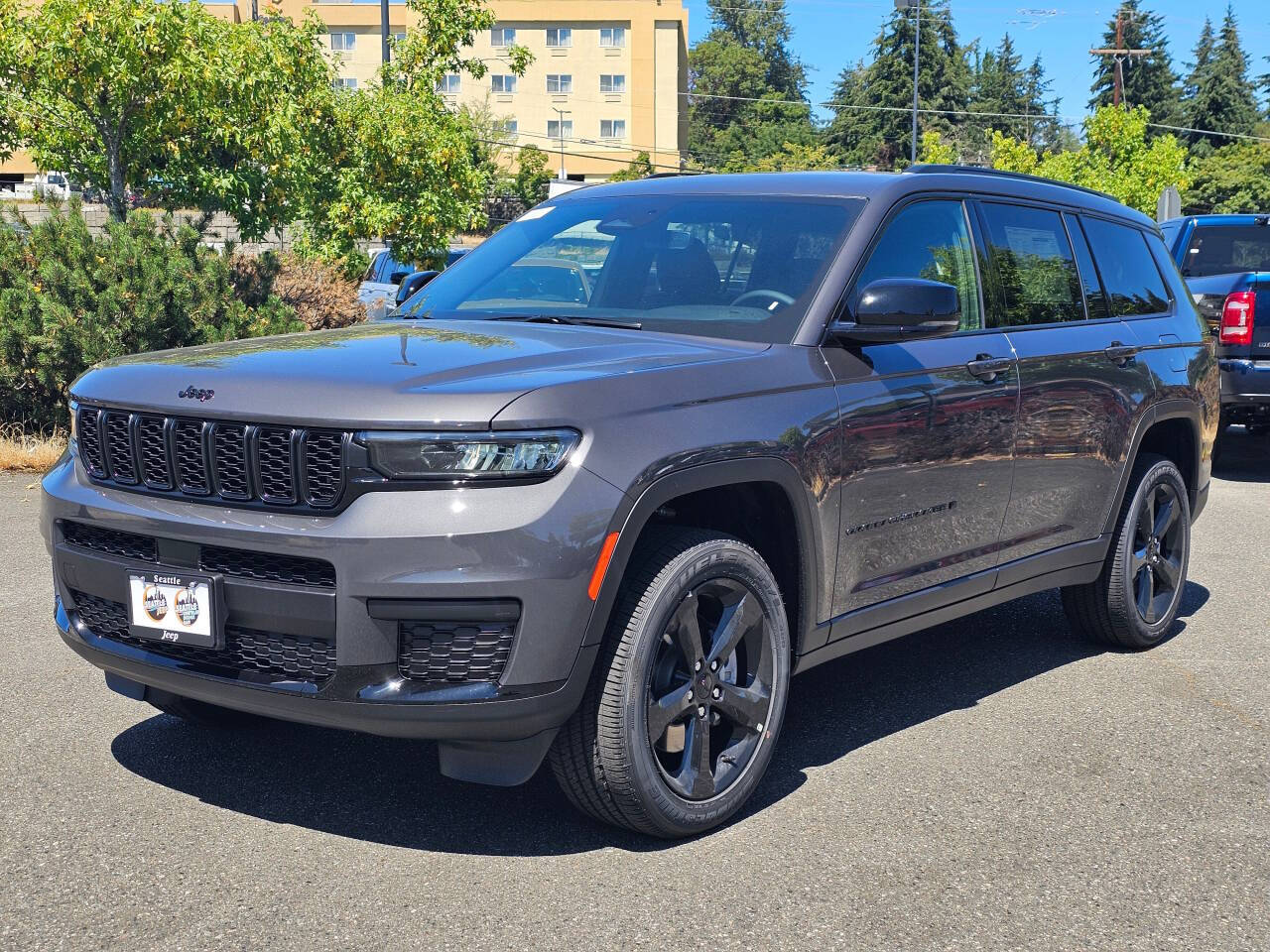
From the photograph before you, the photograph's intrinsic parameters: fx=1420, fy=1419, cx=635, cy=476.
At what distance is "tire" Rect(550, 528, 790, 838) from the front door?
430 mm

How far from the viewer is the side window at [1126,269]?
19.4 ft

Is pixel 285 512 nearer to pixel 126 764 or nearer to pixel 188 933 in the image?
pixel 188 933

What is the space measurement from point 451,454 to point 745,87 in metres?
117

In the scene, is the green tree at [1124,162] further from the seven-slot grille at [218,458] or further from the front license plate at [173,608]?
the front license plate at [173,608]

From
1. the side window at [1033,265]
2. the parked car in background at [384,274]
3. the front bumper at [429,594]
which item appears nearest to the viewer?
the front bumper at [429,594]

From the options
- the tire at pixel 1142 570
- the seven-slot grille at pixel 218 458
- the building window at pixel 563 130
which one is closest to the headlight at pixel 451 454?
the seven-slot grille at pixel 218 458

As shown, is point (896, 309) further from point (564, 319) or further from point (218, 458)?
point (218, 458)

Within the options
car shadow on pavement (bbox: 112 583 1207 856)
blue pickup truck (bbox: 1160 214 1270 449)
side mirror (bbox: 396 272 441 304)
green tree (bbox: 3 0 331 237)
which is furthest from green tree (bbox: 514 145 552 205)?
car shadow on pavement (bbox: 112 583 1207 856)

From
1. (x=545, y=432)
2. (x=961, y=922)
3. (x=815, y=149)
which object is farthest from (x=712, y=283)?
(x=815, y=149)

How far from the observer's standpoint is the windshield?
4465 mm

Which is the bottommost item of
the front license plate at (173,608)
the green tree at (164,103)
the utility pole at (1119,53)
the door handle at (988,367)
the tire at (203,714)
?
the tire at (203,714)

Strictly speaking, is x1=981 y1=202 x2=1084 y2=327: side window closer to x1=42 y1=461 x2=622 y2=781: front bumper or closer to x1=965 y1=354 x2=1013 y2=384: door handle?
x1=965 y1=354 x2=1013 y2=384: door handle

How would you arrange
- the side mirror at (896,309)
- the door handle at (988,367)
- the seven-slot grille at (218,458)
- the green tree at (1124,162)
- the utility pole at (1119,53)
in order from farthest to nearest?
Answer: 1. the utility pole at (1119,53)
2. the green tree at (1124,162)
3. the door handle at (988,367)
4. the side mirror at (896,309)
5. the seven-slot grille at (218,458)

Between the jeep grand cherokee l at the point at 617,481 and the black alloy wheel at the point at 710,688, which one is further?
the black alloy wheel at the point at 710,688
